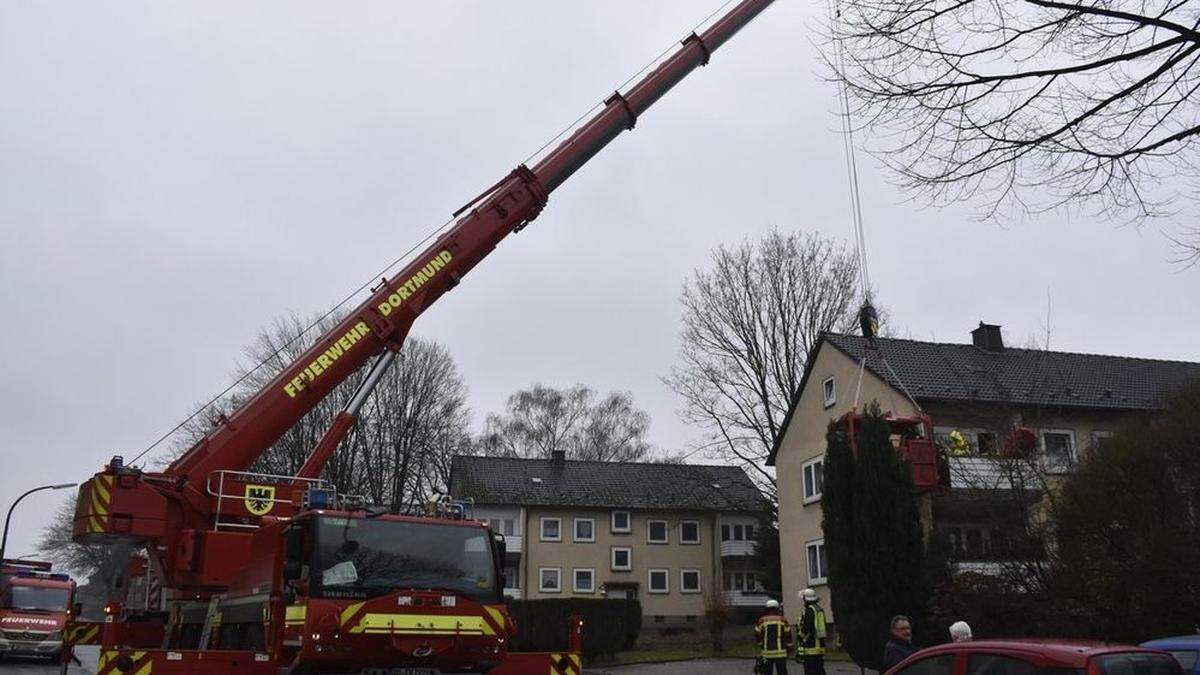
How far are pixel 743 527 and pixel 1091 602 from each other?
4067cm

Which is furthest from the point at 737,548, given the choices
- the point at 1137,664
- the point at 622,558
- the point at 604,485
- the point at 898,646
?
the point at 1137,664

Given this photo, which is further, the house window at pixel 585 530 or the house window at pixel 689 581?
the house window at pixel 689 581

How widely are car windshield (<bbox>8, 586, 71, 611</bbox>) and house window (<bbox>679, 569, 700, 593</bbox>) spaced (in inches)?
1225

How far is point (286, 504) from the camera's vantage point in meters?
11.8

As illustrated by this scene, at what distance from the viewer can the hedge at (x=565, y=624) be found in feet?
92.7

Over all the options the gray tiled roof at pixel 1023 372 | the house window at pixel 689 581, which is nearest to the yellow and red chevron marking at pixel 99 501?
the gray tiled roof at pixel 1023 372

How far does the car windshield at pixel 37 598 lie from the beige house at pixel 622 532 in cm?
2241

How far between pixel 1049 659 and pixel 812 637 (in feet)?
26.5

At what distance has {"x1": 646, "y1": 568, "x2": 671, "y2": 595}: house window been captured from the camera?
164 feet

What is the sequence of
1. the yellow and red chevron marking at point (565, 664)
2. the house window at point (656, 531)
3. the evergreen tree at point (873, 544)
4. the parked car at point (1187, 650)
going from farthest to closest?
the house window at point (656, 531)
the evergreen tree at point (873, 544)
the yellow and red chevron marking at point (565, 664)
the parked car at point (1187, 650)

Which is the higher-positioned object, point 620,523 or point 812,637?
point 620,523

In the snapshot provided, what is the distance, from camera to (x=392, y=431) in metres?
36.4

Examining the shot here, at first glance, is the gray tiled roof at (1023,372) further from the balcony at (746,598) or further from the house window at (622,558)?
the house window at (622,558)

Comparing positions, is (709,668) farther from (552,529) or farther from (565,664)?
(552,529)
